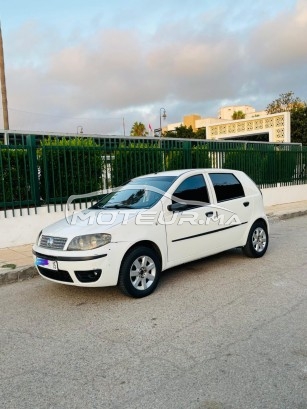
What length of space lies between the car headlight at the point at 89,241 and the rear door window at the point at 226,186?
2.21 m

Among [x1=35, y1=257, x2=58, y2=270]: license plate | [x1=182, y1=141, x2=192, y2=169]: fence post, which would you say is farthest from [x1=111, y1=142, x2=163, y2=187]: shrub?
[x1=35, y1=257, x2=58, y2=270]: license plate

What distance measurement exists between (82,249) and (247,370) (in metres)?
2.31

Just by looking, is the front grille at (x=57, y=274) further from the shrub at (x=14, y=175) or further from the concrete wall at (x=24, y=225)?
the shrub at (x=14, y=175)

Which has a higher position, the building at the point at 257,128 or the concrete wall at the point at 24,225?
the building at the point at 257,128

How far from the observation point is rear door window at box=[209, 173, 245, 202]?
602cm

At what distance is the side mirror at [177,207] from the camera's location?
5156 millimetres

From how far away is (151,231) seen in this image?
486cm

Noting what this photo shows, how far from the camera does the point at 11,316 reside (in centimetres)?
443

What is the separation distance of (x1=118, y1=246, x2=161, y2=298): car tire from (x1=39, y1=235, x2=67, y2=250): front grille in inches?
31.0

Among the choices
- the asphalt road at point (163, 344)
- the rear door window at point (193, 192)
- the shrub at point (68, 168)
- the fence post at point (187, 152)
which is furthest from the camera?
the fence post at point (187, 152)

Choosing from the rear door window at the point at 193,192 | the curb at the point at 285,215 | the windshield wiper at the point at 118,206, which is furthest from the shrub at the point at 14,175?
the curb at the point at 285,215

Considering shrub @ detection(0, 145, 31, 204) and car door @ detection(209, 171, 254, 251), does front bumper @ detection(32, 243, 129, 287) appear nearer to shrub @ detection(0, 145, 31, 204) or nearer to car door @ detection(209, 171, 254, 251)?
car door @ detection(209, 171, 254, 251)

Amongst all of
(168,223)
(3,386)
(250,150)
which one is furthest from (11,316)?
(250,150)

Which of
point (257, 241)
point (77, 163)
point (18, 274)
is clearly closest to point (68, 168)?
point (77, 163)
